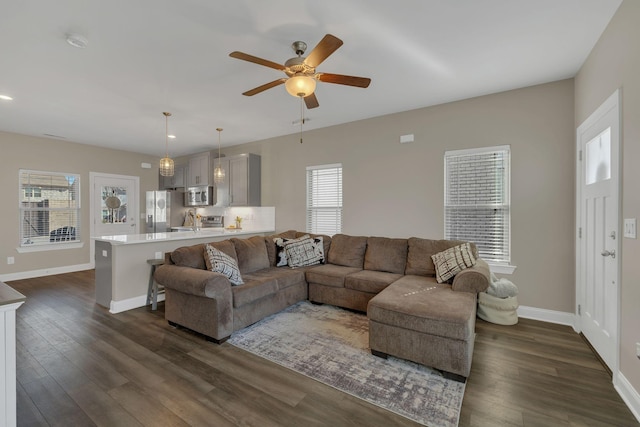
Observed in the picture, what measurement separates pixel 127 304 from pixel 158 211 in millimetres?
3604

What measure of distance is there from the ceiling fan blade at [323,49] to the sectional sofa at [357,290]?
6.74ft

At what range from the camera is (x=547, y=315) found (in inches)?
129

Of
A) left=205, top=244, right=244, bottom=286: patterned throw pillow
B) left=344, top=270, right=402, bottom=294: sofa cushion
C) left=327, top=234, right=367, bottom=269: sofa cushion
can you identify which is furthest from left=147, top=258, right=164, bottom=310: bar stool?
left=344, top=270, right=402, bottom=294: sofa cushion

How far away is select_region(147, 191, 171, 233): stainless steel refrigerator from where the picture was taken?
6.65 metres

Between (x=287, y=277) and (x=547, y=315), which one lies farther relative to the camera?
(x=287, y=277)

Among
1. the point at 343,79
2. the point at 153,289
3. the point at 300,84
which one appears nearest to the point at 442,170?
the point at 343,79

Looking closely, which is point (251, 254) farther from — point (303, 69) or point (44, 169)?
point (44, 169)

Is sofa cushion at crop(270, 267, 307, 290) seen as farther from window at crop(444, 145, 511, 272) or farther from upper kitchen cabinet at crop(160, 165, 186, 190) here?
upper kitchen cabinet at crop(160, 165, 186, 190)

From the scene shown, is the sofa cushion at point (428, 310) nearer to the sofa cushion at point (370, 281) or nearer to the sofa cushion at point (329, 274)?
the sofa cushion at point (370, 281)

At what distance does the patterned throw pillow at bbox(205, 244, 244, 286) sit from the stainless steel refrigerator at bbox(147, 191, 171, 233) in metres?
4.14

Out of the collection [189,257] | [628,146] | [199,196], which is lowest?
[189,257]

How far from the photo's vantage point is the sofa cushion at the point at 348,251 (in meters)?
4.05

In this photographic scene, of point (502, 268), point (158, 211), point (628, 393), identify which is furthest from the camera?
point (158, 211)

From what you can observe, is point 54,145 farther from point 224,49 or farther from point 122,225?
point 224,49
